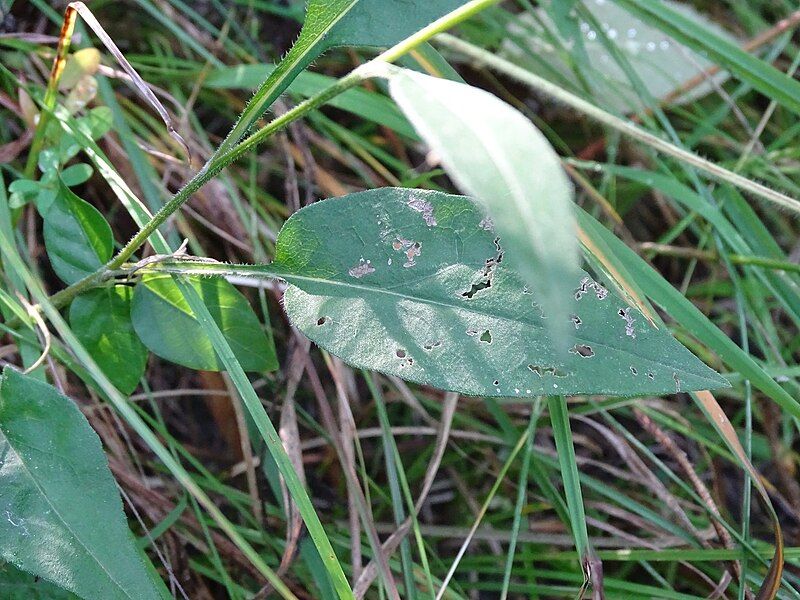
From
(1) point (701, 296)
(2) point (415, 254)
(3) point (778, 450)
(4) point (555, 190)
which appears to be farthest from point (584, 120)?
(4) point (555, 190)

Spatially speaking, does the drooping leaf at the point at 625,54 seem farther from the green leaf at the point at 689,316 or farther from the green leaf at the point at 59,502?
the green leaf at the point at 59,502

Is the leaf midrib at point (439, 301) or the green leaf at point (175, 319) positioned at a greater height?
the leaf midrib at point (439, 301)

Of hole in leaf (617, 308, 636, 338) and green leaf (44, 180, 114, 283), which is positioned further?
green leaf (44, 180, 114, 283)

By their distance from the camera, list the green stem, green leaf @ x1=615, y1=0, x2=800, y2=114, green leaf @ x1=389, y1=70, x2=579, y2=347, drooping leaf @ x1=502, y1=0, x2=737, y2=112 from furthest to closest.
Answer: drooping leaf @ x1=502, y1=0, x2=737, y2=112, green leaf @ x1=615, y1=0, x2=800, y2=114, the green stem, green leaf @ x1=389, y1=70, x2=579, y2=347

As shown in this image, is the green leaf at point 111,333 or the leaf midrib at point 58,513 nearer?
the leaf midrib at point 58,513

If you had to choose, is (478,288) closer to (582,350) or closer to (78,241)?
(582,350)

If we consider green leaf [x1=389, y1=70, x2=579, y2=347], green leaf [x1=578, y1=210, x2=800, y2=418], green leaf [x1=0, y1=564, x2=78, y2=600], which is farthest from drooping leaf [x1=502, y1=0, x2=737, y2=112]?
green leaf [x1=0, y1=564, x2=78, y2=600]

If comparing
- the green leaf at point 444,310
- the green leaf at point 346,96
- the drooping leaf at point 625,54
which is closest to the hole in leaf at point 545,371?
the green leaf at point 444,310

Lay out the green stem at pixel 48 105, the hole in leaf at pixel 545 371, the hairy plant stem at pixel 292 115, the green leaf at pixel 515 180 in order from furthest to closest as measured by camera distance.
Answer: the green stem at pixel 48 105 < the hole in leaf at pixel 545 371 < the hairy plant stem at pixel 292 115 < the green leaf at pixel 515 180

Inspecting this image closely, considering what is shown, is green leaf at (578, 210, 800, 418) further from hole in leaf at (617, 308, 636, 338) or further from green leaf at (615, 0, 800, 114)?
green leaf at (615, 0, 800, 114)
